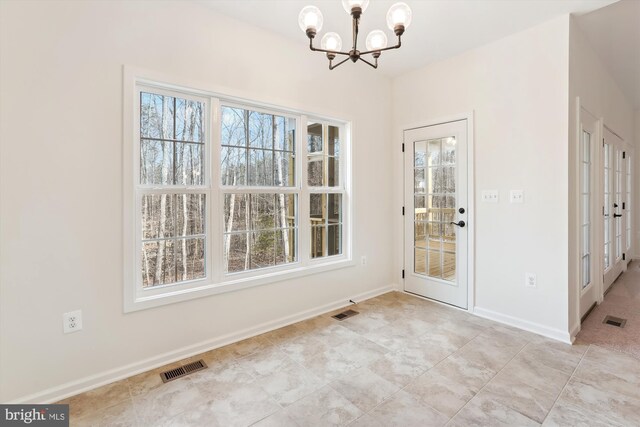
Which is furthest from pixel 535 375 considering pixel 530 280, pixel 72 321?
pixel 72 321

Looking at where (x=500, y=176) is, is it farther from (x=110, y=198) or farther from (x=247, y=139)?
(x=110, y=198)

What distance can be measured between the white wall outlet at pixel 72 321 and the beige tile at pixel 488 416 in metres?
2.33

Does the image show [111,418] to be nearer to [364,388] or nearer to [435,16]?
[364,388]

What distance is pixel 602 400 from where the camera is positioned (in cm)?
190

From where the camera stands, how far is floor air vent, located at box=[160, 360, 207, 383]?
218 centimetres

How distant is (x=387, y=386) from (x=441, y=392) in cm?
33

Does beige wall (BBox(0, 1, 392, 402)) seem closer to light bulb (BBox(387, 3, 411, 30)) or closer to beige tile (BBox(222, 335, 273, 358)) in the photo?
beige tile (BBox(222, 335, 273, 358))

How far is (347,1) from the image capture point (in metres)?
1.70

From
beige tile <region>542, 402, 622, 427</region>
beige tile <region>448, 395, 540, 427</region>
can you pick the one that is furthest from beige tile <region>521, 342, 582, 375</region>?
beige tile <region>448, 395, 540, 427</region>

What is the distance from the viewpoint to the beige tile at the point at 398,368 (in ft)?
7.06

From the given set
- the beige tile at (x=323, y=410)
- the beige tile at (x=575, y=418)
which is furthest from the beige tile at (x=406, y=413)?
the beige tile at (x=575, y=418)

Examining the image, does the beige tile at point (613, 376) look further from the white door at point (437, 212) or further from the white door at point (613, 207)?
the white door at point (613, 207)

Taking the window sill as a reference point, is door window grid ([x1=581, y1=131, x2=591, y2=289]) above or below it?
above

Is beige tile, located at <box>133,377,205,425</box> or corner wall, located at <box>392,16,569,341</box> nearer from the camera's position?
beige tile, located at <box>133,377,205,425</box>
